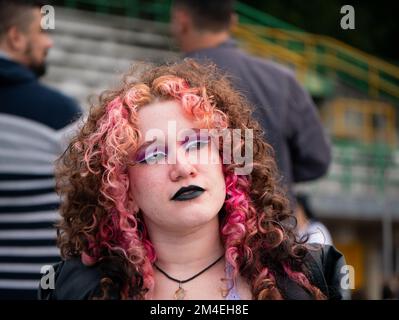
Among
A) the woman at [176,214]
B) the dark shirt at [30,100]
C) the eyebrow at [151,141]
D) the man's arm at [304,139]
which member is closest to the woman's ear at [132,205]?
the woman at [176,214]

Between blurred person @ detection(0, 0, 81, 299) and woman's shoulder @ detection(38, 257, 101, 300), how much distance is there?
30.7 inches

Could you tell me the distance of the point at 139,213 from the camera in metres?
1.73

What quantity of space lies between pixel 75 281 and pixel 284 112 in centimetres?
126

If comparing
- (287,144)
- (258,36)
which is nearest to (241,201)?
(287,144)

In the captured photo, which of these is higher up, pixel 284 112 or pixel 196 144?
pixel 284 112

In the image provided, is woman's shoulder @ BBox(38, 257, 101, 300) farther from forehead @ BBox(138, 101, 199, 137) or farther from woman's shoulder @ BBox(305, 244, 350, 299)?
woman's shoulder @ BBox(305, 244, 350, 299)

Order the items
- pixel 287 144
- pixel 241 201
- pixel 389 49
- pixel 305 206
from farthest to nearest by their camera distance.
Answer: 1. pixel 389 49
2. pixel 305 206
3. pixel 287 144
4. pixel 241 201

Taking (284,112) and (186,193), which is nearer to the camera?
(186,193)

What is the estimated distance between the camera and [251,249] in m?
1.69

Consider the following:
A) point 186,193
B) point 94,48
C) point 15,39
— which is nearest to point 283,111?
point 15,39

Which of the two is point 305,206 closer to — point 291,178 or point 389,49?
point 291,178

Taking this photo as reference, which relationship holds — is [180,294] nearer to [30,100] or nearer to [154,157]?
[154,157]

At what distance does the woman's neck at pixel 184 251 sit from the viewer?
5.51 feet
